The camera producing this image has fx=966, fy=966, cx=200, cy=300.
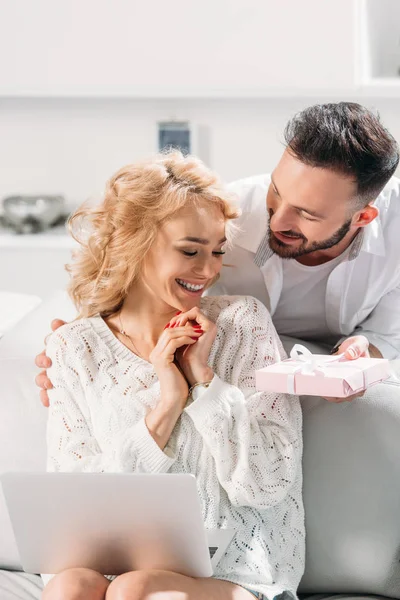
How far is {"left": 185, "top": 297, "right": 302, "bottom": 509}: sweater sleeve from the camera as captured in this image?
5.81ft

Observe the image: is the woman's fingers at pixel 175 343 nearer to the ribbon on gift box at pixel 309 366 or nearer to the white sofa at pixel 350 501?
the ribbon on gift box at pixel 309 366

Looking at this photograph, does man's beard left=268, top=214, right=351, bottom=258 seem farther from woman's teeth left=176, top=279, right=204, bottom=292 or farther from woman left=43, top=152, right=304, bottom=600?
woman's teeth left=176, top=279, right=204, bottom=292

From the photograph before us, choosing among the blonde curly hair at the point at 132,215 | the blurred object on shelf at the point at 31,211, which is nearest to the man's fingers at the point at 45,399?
the blonde curly hair at the point at 132,215

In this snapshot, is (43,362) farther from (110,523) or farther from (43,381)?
(110,523)

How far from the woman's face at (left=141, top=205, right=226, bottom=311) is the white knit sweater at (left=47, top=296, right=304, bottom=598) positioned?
0.32ft

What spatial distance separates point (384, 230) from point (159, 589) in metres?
1.09

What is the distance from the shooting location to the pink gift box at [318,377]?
5.53 feet

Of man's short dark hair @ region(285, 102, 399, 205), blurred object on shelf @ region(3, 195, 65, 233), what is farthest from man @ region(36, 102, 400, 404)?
blurred object on shelf @ region(3, 195, 65, 233)

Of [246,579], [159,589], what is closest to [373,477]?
[246,579]

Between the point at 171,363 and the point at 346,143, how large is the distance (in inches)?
23.1

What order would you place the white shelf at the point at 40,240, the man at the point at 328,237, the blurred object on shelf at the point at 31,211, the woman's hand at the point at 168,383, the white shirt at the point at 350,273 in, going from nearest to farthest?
1. the woman's hand at the point at 168,383
2. the man at the point at 328,237
3. the white shirt at the point at 350,273
4. the white shelf at the point at 40,240
5. the blurred object on shelf at the point at 31,211

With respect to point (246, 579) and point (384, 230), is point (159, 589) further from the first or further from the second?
point (384, 230)

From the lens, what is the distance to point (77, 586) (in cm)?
162

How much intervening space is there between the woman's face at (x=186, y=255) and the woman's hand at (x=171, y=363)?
9cm
